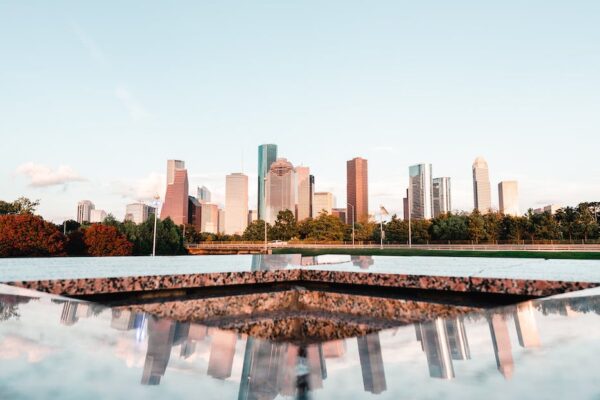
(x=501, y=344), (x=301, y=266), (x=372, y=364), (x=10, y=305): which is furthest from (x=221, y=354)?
(x=301, y=266)

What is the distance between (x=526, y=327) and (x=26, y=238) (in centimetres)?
5625

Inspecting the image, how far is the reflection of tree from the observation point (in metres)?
1.57

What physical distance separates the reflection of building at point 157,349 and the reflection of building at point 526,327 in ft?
3.11

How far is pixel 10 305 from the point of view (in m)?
1.79

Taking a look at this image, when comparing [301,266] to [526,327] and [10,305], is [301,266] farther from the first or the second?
[526,327]

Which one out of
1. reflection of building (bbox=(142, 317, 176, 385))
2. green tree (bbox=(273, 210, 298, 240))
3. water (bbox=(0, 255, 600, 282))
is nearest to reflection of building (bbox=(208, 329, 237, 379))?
reflection of building (bbox=(142, 317, 176, 385))

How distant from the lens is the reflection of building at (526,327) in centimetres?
119

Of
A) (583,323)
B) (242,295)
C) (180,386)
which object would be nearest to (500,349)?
(583,323)

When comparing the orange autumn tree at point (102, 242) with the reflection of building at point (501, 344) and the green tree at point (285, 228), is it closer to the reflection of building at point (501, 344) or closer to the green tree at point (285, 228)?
the green tree at point (285, 228)

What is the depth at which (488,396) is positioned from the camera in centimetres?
78

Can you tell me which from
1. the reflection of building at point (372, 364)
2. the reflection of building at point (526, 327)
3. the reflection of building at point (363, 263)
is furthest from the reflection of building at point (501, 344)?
the reflection of building at point (363, 263)

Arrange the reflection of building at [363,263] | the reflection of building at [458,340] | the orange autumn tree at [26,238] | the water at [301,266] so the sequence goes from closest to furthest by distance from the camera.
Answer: the reflection of building at [458,340] → the water at [301,266] → the reflection of building at [363,263] → the orange autumn tree at [26,238]

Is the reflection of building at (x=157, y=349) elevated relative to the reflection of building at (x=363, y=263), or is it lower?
lower

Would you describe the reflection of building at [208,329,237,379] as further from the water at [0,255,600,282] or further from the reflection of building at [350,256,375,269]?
the reflection of building at [350,256,375,269]
